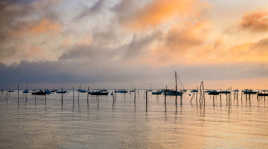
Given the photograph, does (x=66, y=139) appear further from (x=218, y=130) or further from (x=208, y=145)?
(x=218, y=130)

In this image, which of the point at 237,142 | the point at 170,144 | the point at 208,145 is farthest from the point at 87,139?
the point at 237,142

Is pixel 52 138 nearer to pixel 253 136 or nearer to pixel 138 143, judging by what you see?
pixel 138 143

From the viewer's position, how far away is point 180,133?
1139 inches

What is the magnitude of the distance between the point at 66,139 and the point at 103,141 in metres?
3.70

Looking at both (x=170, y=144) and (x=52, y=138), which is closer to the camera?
(x=170, y=144)

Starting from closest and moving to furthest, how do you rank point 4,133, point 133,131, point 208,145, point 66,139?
point 208,145 → point 66,139 → point 4,133 → point 133,131

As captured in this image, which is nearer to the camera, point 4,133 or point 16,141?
point 16,141

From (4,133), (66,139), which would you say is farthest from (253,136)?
(4,133)

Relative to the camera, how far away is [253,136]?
91.2 ft

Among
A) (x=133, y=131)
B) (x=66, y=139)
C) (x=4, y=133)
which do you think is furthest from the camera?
(x=133, y=131)

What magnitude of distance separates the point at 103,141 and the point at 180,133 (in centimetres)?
931

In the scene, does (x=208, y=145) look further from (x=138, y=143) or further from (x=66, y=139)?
(x=66, y=139)

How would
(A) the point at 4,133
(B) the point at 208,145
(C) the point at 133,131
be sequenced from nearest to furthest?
(B) the point at 208,145
(A) the point at 4,133
(C) the point at 133,131

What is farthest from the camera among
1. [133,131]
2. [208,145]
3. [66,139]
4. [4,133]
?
[133,131]
